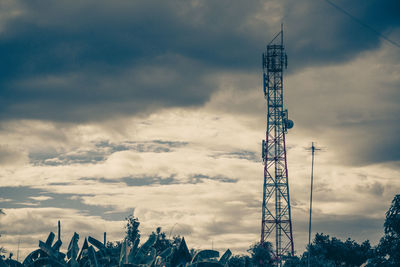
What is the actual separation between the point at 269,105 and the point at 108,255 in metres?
31.6

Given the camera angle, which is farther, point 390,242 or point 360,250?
point 360,250

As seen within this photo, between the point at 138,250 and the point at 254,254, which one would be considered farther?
the point at 254,254

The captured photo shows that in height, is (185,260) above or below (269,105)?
below

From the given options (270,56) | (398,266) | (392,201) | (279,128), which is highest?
(270,56)

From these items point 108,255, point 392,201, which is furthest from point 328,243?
point 108,255

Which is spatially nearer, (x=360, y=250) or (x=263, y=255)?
(x=263, y=255)

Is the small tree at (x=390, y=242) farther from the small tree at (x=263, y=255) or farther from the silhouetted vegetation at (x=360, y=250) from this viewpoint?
the small tree at (x=263, y=255)

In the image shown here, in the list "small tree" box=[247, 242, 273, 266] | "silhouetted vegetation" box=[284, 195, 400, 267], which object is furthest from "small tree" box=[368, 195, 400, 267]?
"small tree" box=[247, 242, 273, 266]

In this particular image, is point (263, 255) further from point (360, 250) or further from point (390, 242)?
point (360, 250)

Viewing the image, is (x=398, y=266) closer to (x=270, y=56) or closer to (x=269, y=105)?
(x=269, y=105)

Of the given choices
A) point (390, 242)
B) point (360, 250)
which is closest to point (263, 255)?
point (390, 242)

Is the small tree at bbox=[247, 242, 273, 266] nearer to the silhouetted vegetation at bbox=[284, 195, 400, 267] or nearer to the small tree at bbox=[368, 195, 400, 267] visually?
the silhouetted vegetation at bbox=[284, 195, 400, 267]

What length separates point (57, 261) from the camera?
24328 millimetres

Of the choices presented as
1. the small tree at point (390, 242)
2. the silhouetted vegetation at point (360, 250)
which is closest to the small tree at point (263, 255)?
the silhouetted vegetation at point (360, 250)
